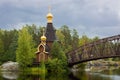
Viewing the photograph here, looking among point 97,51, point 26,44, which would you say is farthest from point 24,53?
point 97,51

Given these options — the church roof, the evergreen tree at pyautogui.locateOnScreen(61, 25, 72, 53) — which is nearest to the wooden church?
the church roof

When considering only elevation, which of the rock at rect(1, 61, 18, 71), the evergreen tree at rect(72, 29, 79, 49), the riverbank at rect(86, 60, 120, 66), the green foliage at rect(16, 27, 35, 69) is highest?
the evergreen tree at rect(72, 29, 79, 49)

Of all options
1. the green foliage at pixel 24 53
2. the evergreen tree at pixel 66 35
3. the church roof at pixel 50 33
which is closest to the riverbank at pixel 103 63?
the evergreen tree at pixel 66 35

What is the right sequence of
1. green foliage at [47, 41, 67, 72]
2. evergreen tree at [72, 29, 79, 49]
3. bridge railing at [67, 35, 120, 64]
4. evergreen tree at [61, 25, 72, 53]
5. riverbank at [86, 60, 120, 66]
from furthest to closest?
riverbank at [86, 60, 120, 66]
evergreen tree at [72, 29, 79, 49]
evergreen tree at [61, 25, 72, 53]
green foliage at [47, 41, 67, 72]
bridge railing at [67, 35, 120, 64]

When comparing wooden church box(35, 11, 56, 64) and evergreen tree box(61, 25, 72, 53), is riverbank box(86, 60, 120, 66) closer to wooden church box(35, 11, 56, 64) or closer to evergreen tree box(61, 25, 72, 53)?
evergreen tree box(61, 25, 72, 53)

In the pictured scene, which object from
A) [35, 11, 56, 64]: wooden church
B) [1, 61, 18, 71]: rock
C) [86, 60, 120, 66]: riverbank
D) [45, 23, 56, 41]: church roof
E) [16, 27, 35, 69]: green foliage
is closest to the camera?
[16, 27, 35, 69]: green foliage

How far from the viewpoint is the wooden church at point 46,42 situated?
3061 inches

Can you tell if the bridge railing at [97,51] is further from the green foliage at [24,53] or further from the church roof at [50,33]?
the green foliage at [24,53]

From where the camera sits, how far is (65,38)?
11794 cm

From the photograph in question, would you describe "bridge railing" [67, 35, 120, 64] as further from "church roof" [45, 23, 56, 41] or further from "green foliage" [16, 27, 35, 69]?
"green foliage" [16, 27, 35, 69]

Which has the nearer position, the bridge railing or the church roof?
the bridge railing

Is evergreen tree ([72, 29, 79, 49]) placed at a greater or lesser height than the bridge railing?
greater

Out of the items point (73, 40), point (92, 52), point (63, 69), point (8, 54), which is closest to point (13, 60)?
point (8, 54)

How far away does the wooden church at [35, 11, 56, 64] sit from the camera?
3061 inches
